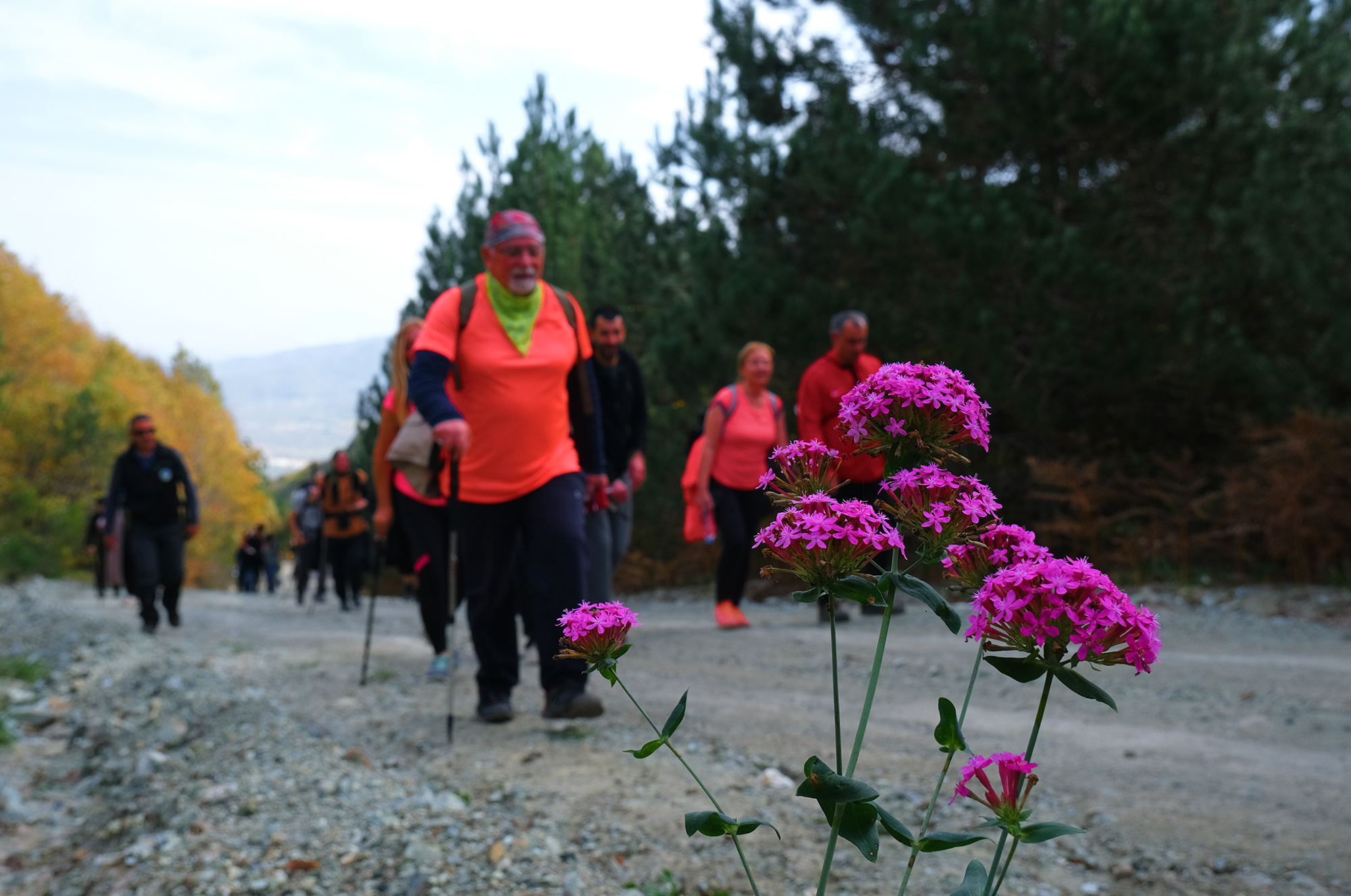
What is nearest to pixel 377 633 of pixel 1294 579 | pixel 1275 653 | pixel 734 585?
pixel 734 585

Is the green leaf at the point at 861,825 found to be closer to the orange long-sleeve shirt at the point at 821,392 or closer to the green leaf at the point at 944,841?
the green leaf at the point at 944,841

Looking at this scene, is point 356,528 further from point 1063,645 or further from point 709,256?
point 1063,645

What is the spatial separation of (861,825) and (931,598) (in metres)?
0.33

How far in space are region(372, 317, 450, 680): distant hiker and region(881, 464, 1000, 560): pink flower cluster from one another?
5.02 m

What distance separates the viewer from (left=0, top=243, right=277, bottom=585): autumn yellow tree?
28594 millimetres

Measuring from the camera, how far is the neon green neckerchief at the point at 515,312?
496 centimetres

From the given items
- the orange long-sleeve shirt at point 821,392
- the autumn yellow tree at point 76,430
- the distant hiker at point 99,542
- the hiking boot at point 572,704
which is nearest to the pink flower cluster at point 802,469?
the hiking boot at point 572,704

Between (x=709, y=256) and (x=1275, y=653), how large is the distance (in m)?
7.69

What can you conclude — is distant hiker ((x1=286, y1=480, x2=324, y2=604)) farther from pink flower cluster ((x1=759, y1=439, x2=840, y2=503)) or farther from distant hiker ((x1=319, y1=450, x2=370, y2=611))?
pink flower cluster ((x1=759, y1=439, x2=840, y2=503))

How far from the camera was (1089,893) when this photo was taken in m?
3.30

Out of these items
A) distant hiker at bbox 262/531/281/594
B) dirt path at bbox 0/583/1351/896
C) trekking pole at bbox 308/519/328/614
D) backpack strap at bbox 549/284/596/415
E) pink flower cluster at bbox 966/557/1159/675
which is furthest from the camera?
distant hiker at bbox 262/531/281/594

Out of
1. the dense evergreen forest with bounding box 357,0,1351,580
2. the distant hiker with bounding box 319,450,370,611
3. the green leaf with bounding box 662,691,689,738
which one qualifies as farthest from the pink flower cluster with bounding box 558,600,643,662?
the distant hiker with bounding box 319,450,370,611

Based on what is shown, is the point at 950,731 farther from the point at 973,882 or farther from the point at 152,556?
the point at 152,556

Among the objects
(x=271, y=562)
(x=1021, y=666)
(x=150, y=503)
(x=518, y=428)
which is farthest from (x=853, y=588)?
(x=271, y=562)
